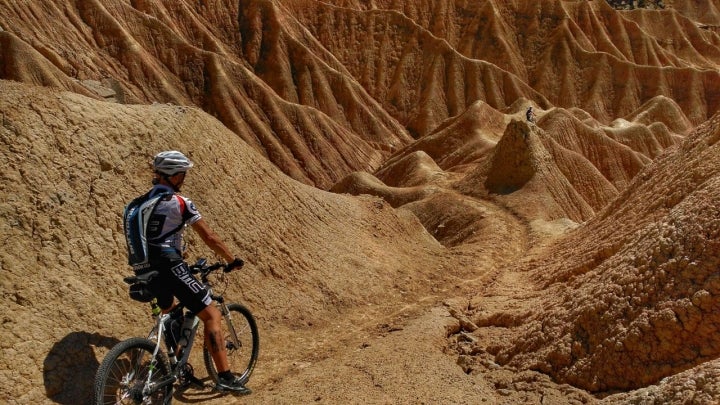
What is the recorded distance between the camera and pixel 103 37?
41.0 metres

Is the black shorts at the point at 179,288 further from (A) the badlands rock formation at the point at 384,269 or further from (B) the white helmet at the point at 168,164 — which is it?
(A) the badlands rock formation at the point at 384,269

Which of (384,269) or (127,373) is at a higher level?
(127,373)

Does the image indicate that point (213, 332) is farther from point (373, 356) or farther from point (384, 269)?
point (384, 269)

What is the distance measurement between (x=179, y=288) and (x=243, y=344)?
5.75ft

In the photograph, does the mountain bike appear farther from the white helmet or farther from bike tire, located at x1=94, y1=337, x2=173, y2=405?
the white helmet

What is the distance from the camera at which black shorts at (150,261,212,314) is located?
16.6ft

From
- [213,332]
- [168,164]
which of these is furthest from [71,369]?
[168,164]

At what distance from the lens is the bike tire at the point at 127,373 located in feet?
15.1

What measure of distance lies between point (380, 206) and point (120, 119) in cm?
733

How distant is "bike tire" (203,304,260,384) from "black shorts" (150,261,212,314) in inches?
32.7

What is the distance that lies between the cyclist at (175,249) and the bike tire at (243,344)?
0.67 meters

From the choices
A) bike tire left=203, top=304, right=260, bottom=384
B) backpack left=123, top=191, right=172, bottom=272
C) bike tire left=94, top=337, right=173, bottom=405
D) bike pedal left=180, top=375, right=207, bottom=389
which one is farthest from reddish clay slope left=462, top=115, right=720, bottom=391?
backpack left=123, top=191, right=172, bottom=272

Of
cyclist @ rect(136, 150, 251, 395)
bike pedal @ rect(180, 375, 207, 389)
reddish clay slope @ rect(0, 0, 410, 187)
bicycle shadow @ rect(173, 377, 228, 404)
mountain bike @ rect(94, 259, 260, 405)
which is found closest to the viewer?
mountain bike @ rect(94, 259, 260, 405)

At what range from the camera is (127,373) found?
4840 millimetres
